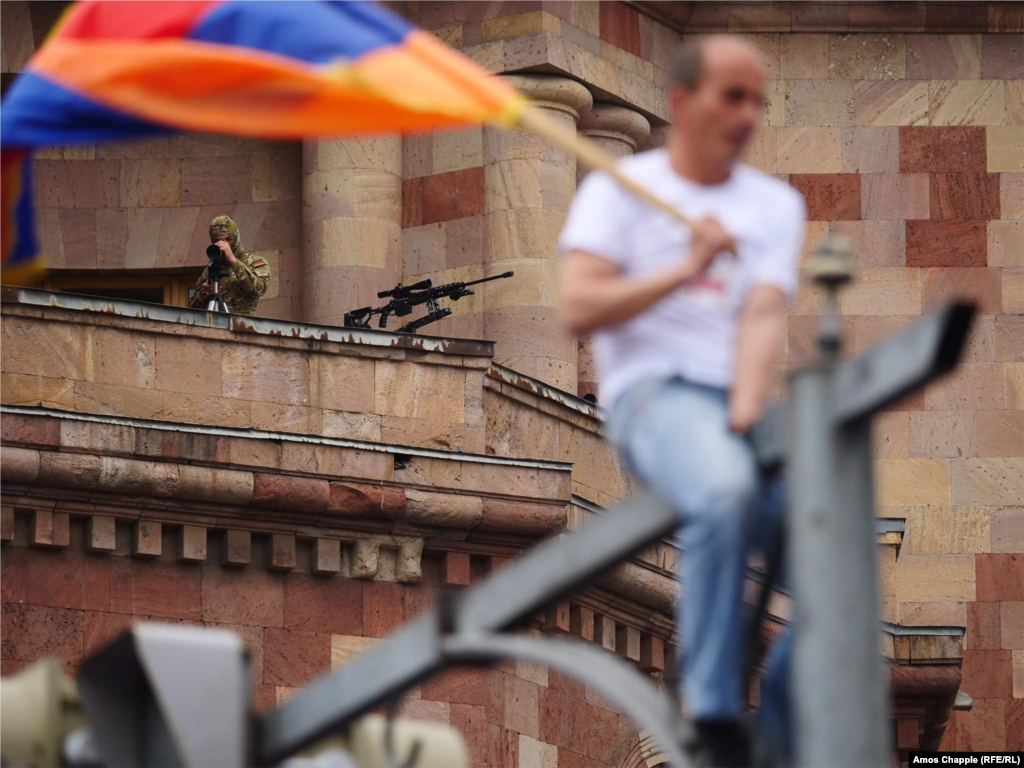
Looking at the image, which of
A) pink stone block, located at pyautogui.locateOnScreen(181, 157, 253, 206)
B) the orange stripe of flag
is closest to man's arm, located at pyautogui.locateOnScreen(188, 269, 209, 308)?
pink stone block, located at pyautogui.locateOnScreen(181, 157, 253, 206)

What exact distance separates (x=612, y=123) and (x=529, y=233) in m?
1.73

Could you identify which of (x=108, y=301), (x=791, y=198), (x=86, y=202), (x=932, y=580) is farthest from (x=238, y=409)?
(x=791, y=198)

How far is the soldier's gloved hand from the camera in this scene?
856 inches

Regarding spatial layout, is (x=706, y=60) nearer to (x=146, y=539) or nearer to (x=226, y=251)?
(x=146, y=539)

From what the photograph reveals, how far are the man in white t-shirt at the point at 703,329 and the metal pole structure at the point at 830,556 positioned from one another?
19 cm

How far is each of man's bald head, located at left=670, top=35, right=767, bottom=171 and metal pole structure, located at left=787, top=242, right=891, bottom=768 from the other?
523mm

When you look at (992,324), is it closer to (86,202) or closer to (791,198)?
(86,202)

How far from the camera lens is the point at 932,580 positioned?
2612cm

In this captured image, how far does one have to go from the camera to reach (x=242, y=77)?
7609mm

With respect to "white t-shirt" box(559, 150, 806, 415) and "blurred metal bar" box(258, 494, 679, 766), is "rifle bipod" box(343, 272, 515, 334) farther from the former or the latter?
"white t-shirt" box(559, 150, 806, 415)

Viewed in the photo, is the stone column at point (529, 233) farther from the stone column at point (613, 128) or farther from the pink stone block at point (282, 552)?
the pink stone block at point (282, 552)

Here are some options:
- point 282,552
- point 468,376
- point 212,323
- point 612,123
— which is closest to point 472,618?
point 282,552

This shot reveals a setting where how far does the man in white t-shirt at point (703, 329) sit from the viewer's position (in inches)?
247

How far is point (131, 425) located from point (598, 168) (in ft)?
37.9
